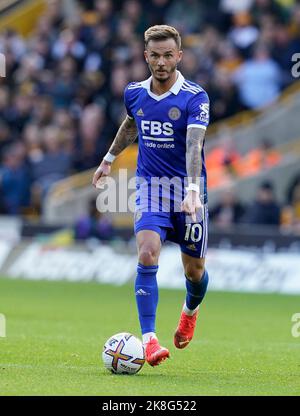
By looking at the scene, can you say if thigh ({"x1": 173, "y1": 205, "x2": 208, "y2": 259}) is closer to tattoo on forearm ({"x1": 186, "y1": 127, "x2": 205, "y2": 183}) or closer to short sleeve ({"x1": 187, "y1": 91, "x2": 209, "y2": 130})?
tattoo on forearm ({"x1": 186, "y1": 127, "x2": 205, "y2": 183})

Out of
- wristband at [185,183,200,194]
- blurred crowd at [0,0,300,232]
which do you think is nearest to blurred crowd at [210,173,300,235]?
blurred crowd at [0,0,300,232]

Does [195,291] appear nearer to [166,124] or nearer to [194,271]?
[194,271]

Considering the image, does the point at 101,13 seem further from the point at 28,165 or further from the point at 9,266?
the point at 9,266

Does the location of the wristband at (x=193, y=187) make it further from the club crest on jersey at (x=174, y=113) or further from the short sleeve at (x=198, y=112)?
the club crest on jersey at (x=174, y=113)

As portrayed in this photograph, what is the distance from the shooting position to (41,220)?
2358 centimetres

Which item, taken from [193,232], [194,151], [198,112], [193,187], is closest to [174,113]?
[198,112]

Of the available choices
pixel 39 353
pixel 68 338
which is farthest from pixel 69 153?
pixel 39 353

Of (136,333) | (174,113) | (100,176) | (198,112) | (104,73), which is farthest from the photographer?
(104,73)

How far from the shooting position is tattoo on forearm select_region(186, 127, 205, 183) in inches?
355

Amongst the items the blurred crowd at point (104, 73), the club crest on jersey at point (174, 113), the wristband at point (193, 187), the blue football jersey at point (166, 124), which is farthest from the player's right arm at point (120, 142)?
the blurred crowd at point (104, 73)

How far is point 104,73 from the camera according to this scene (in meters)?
24.8

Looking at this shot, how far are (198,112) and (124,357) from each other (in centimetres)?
203

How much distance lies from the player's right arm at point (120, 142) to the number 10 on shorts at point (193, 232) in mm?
900

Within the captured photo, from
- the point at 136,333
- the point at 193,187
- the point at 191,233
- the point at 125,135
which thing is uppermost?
the point at 125,135
